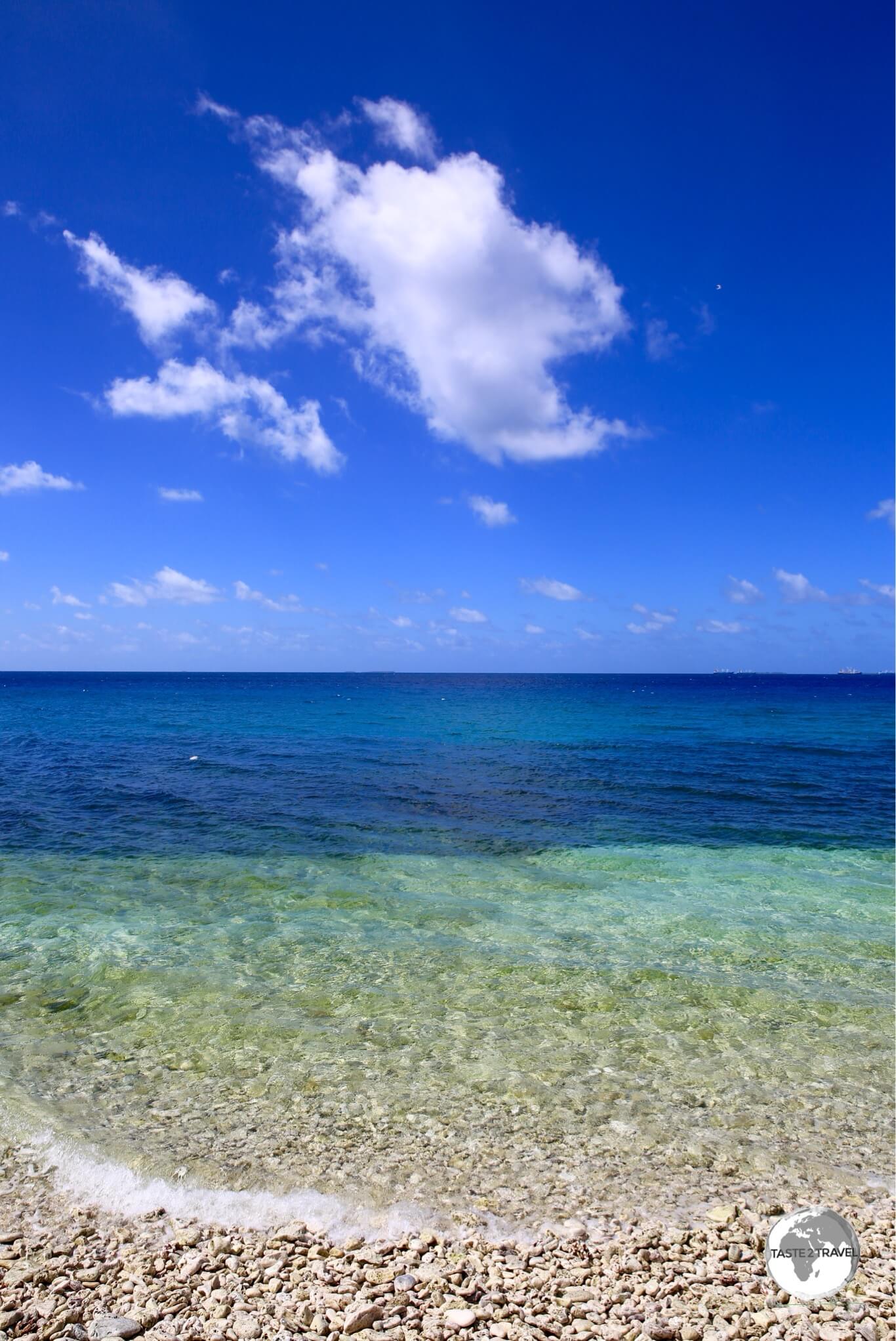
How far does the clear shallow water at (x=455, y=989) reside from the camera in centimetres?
644

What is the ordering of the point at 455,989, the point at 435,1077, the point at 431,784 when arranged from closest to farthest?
1. the point at 435,1077
2. the point at 455,989
3. the point at 431,784

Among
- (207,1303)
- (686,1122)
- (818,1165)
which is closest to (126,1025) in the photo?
(207,1303)

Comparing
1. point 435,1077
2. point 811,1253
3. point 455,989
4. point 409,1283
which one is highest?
point 409,1283

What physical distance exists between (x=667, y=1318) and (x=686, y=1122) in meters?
2.65

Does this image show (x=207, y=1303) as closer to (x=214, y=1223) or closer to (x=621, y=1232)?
(x=214, y=1223)

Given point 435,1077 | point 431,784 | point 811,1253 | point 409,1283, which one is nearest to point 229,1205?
point 409,1283

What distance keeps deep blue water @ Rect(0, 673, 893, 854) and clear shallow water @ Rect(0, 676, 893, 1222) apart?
241 mm

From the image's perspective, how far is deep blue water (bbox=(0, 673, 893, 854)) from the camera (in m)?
20.1

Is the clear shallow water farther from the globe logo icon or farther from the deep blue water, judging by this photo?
the globe logo icon

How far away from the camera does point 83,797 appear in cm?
2448

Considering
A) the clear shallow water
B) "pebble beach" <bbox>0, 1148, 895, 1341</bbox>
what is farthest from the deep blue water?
"pebble beach" <bbox>0, 1148, 895, 1341</bbox>

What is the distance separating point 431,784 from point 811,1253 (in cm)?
2408

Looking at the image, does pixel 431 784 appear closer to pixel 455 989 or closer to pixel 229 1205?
pixel 455 989

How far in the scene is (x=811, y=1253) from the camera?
5254 millimetres
